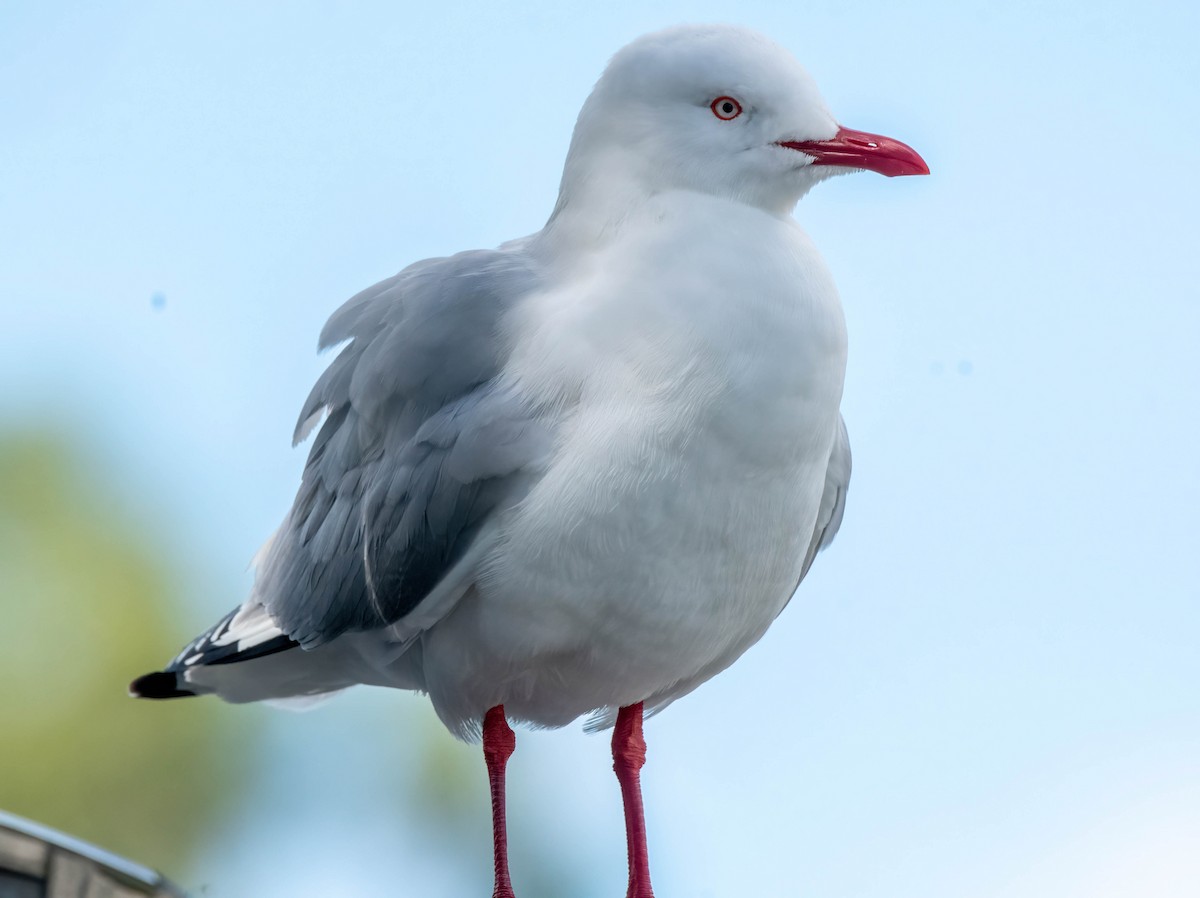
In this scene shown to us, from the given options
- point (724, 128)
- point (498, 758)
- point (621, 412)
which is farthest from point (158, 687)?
point (724, 128)

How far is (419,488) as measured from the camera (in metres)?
2.02

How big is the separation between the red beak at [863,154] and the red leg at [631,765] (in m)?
0.92

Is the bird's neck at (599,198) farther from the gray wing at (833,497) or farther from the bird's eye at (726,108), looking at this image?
the gray wing at (833,497)

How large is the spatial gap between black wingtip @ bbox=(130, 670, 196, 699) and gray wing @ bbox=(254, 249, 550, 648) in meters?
0.28

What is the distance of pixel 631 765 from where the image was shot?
2377mm

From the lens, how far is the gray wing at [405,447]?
196 centimetres

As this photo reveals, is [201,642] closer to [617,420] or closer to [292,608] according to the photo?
[292,608]

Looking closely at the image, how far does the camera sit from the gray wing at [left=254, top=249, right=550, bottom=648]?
1959 millimetres

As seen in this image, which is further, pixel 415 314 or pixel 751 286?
pixel 415 314

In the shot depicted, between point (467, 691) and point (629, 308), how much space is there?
1.97 feet

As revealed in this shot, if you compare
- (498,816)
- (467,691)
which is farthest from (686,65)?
(498,816)

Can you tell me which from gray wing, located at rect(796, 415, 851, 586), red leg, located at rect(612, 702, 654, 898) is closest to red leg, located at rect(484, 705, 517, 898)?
red leg, located at rect(612, 702, 654, 898)

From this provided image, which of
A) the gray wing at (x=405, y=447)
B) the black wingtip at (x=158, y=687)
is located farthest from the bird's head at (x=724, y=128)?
the black wingtip at (x=158, y=687)

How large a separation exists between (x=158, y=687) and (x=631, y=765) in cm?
82
